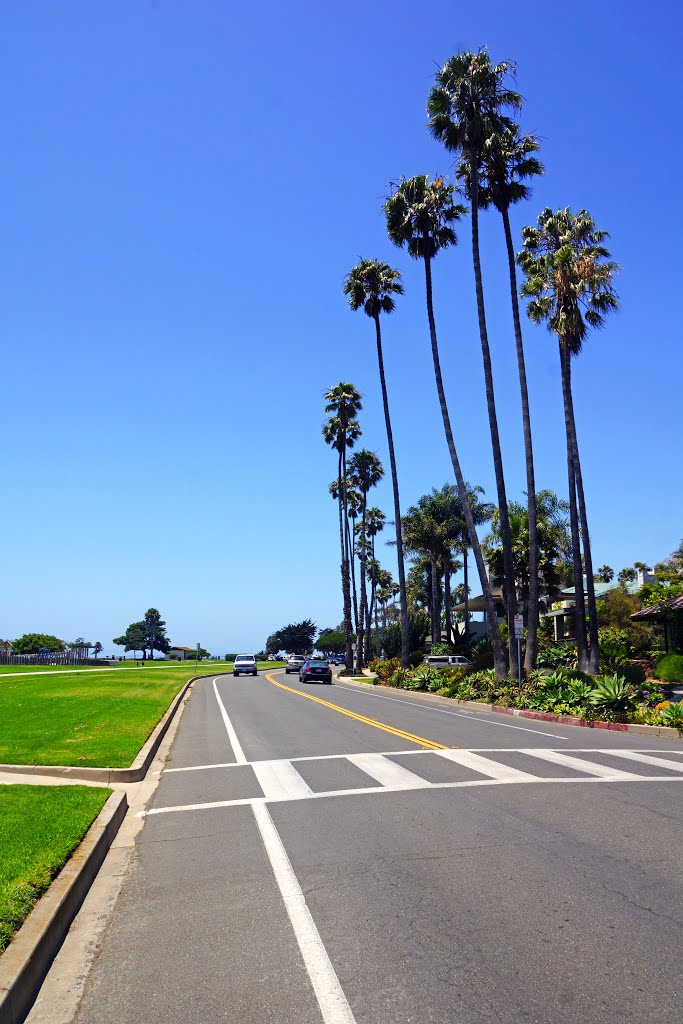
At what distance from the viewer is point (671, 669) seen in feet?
119

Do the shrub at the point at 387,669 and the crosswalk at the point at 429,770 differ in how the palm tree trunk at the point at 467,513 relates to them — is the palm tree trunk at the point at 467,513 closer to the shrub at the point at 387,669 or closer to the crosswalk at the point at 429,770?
the shrub at the point at 387,669

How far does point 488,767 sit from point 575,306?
1016 inches

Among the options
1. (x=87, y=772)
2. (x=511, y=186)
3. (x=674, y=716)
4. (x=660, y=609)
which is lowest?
(x=87, y=772)

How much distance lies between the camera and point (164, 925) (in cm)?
591

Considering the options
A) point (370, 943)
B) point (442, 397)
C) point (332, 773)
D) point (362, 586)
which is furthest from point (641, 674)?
point (362, 586)

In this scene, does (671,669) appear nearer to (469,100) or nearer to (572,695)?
(572,695)

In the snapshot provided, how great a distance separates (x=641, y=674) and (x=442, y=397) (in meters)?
14.3

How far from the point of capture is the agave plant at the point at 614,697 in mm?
20766

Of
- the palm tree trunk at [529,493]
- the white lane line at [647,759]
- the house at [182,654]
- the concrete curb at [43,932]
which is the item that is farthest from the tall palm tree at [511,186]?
the house at [182,654]

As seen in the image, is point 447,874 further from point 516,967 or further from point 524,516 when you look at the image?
point 524,516

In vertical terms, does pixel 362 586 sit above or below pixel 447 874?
above

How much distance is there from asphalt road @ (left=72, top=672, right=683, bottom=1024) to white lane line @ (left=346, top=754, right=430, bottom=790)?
7cm

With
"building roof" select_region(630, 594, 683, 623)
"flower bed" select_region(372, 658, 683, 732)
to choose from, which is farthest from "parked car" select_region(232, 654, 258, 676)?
"building roof" select_region(630, 594, 683, 623)

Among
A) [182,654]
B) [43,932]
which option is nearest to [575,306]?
[43,932]
